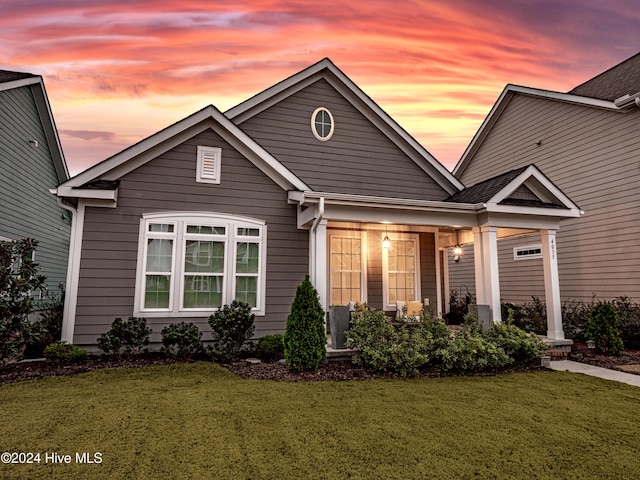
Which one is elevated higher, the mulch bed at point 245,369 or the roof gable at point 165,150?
the roof gable at point 165,150

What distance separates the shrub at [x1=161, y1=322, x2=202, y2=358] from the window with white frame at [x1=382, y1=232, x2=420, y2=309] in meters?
5.10

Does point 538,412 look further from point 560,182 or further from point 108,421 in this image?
point 560,182

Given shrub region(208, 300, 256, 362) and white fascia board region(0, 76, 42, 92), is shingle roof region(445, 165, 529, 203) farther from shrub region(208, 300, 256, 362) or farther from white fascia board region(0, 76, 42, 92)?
white fascia board region(0, 76, 42, 92)

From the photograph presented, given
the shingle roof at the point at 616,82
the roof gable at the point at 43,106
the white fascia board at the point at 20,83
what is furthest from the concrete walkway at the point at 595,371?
the roof gable at the point at 43,106

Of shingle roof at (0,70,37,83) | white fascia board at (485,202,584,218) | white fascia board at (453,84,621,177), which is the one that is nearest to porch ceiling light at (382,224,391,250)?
white fascia board at (485,202,584,218)

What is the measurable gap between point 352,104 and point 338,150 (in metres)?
1.45

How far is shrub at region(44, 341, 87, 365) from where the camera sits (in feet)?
21.1

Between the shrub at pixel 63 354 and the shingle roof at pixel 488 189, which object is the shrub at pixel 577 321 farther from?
the shrub at pixel 63 354

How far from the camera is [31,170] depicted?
12289mm

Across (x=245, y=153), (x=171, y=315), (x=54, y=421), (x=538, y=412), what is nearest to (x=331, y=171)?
(x=245, y=153)

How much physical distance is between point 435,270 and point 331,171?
4.02m

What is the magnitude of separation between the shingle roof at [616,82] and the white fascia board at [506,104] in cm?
45

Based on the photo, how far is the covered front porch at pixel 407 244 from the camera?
7.92 metres

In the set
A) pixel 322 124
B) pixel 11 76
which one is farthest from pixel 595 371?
pixel 11 76
